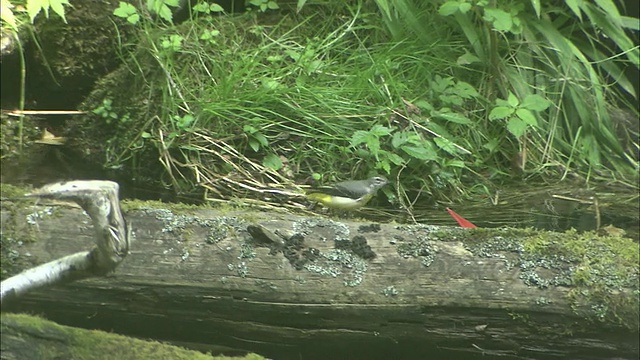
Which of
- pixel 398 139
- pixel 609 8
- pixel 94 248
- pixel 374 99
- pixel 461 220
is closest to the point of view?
pixel 94 248

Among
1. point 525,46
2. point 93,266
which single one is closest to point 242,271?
point 93,266

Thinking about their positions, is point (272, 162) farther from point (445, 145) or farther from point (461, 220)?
point (461, 220)

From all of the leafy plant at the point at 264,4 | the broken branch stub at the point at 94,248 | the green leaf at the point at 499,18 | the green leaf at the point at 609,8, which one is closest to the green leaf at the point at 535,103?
the green leaf at the point at 499,18

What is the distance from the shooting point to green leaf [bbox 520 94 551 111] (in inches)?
124

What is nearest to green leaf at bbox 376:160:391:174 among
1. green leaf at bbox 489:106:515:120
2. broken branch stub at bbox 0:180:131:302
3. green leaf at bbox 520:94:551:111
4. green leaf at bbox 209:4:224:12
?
green leaf at bbox 489:106:515:120

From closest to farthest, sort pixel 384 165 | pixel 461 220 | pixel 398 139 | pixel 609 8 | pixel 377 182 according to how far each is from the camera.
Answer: pixel 461 220 < pixel 377 182 < pixel 384 165 < pixel 398 139 < pixel 609 8

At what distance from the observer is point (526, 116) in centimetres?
307

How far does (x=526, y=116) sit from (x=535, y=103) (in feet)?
0.47

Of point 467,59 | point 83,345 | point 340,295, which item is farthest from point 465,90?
point 83,345

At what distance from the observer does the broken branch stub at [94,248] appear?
4.37 feet

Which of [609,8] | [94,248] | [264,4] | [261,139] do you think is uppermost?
[264,4]

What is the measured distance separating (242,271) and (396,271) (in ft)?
1.21

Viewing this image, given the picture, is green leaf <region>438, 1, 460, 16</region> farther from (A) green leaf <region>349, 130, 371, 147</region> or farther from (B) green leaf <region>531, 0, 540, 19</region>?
(A) green leaf <region>349, 130, 371, 147</region>

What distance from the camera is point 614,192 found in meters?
3.10
